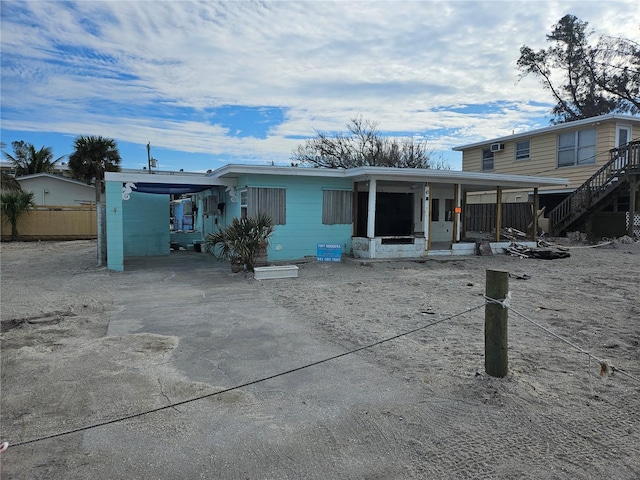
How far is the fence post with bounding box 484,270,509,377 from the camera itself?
395 centimetres

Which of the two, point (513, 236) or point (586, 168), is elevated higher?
point (586, 168)

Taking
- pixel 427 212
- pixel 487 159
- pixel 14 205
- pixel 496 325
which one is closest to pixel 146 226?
pixel 427 212

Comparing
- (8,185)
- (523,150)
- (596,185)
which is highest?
(523,150)

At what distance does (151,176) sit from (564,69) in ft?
96.5

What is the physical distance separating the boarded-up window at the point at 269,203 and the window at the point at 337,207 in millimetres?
1362

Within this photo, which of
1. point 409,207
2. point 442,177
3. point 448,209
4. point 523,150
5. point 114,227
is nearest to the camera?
point 114,227

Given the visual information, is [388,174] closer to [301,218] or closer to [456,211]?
[301,218]

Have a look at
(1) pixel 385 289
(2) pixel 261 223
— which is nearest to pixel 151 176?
(2) pixel 261 223

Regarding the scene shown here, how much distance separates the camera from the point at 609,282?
31.4ft

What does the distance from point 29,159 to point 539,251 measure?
36329mm

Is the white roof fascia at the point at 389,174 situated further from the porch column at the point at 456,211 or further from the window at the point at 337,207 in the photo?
the window at the point at 337,207

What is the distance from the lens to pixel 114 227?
11797 millimetres

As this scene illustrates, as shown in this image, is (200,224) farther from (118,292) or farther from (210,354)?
(210,354)

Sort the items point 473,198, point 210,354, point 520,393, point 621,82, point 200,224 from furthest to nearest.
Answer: point 621,82, point 473,198, point 200,224, point 210,354, point 520,393
